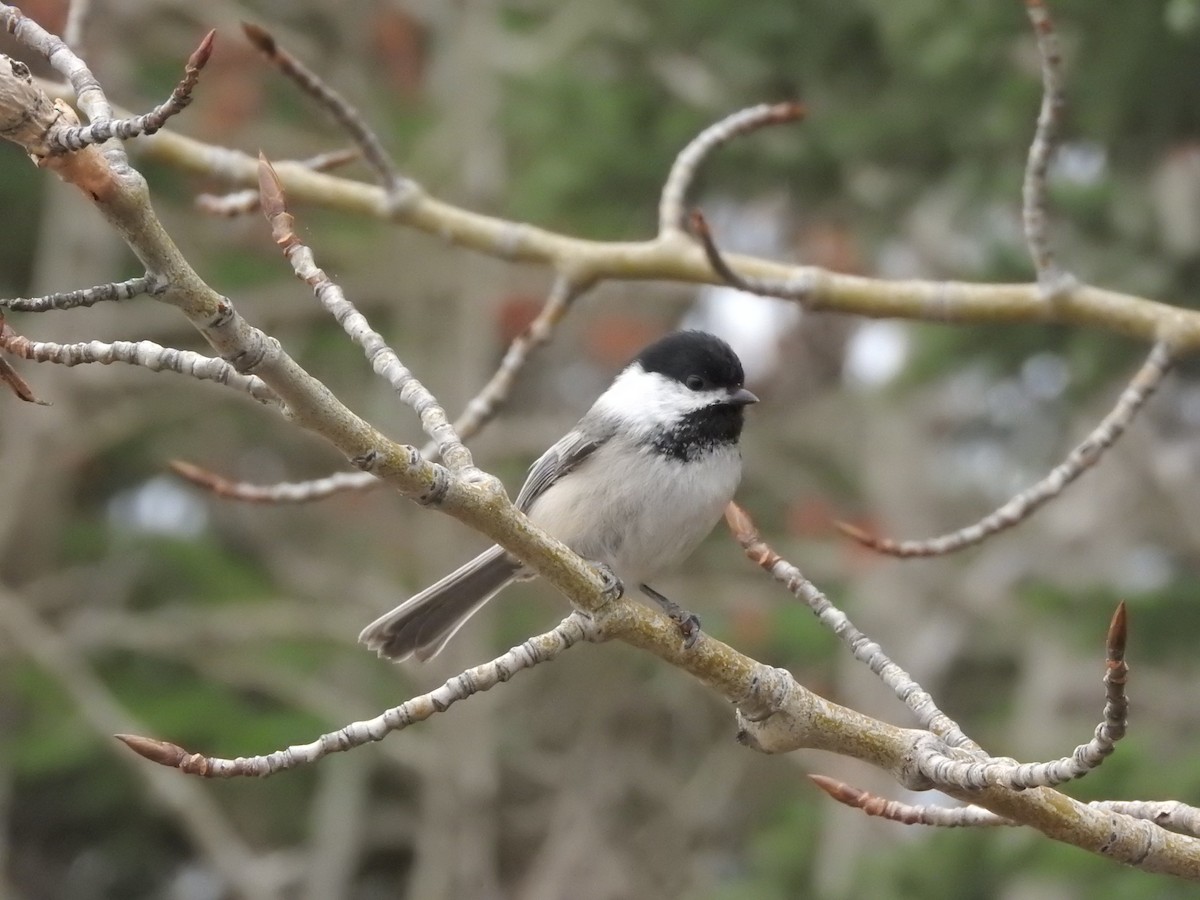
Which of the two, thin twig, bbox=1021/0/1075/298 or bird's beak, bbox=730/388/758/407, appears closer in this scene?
thin twig, bbox=1021/0/1075/298

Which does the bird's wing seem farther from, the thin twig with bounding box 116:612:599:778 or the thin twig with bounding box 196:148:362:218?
the thin twig with bounding box 116:612:599:778

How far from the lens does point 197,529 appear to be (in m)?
9.33

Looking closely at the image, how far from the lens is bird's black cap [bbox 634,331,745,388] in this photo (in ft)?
11.7

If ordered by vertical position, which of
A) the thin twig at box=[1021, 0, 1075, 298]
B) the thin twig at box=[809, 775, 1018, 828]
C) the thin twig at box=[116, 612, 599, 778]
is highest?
the thin twig at box=[1021, 0, 1075, 298]

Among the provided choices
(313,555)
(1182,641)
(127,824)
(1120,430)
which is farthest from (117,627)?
(1120,430)

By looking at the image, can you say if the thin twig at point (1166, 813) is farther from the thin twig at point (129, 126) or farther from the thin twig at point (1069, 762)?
the thin twig at point (129, 126)

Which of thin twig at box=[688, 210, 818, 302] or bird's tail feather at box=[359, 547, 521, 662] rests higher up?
thin twig at box=[688, 210, 818, 302]

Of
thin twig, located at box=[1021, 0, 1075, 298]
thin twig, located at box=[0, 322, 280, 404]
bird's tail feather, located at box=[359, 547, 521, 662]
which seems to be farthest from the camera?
bird's tail feather, located at box=[359, 547, 521, 662]

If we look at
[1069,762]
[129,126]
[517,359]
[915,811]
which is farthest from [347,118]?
[1069,762]

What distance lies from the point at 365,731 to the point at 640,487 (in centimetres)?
149

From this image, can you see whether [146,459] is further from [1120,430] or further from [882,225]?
[1120,430]

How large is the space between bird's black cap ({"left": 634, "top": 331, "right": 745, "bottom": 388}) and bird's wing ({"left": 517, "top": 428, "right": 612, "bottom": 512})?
0.79ft

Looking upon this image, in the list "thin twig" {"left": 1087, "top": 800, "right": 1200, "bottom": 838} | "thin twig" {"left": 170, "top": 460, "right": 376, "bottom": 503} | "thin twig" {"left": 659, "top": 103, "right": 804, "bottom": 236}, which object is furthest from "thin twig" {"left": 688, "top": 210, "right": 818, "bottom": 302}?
"thin twig" {"left": 1087, "top": 800, "right": 1200, "bottom": 838}

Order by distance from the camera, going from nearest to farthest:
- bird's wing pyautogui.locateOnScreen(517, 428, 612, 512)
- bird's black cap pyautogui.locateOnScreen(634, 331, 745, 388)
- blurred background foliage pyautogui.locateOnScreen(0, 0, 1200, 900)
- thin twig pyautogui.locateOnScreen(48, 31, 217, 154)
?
thin twig pyautogui.locateOnScreen(48, 31, 217, 154)
bird's black cap pyautogui.locateOnScreen(634, 331, 745, 388)
bird's wing pyautogui.locateOnScreen(517, 428, 612, 512)
blurred background foliage pyautogui.locateOnScreen(0, 0, 1200, 900)
